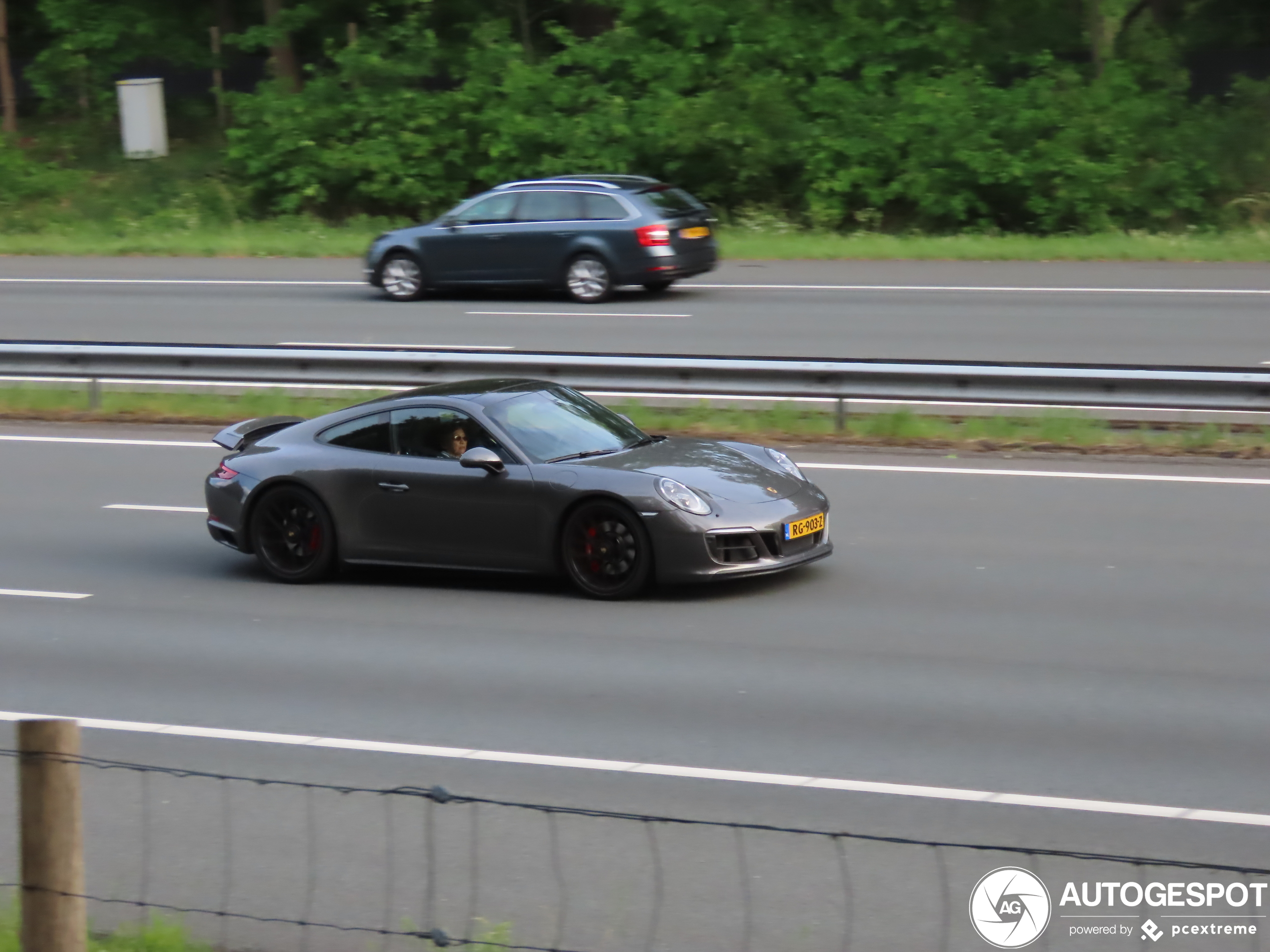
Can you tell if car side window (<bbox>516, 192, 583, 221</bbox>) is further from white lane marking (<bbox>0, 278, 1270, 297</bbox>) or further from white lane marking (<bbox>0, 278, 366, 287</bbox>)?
white lane marking (<bbox>0, 278, 366, 287</bbox>)

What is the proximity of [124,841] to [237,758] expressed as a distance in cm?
100

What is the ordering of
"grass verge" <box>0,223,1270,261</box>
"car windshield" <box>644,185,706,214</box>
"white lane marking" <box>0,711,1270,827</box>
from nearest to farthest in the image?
"white lane marking" <box>0,711,1270,827</box>
"car windshield" <box>644,185,706,214</box>
"grass verge" <box>0,223,1270,261</box>

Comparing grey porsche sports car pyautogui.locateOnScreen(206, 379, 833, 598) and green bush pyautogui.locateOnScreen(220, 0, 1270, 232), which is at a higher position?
green bush pyautogui.locateOnScreen(220, 0, 1270, 232)

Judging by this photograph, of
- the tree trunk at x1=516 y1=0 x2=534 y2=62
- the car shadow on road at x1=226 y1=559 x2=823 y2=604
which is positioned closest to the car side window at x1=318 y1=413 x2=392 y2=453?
the car shadow on road at x1=226 y1=559 x2=823 y2=604

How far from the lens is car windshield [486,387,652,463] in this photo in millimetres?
10188

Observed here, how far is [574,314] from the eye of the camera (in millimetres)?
22484

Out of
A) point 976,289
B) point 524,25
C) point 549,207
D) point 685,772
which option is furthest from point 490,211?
point 685,772

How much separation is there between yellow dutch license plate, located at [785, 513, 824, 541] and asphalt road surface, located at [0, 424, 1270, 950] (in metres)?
0.38

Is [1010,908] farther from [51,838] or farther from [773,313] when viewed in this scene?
[773,313]

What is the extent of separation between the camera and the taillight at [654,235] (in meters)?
23.0

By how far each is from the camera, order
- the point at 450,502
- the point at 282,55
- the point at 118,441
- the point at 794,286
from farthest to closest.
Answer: the point at 282,55, the point at 794,286, the point at 118,441, the point at 450,502

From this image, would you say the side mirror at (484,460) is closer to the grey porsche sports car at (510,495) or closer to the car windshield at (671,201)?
the grey porsche sports car at (510,495)

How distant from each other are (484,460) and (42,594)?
3.07m

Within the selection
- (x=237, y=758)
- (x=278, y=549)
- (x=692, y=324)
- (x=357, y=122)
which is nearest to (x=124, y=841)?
(x=237, y=758)
